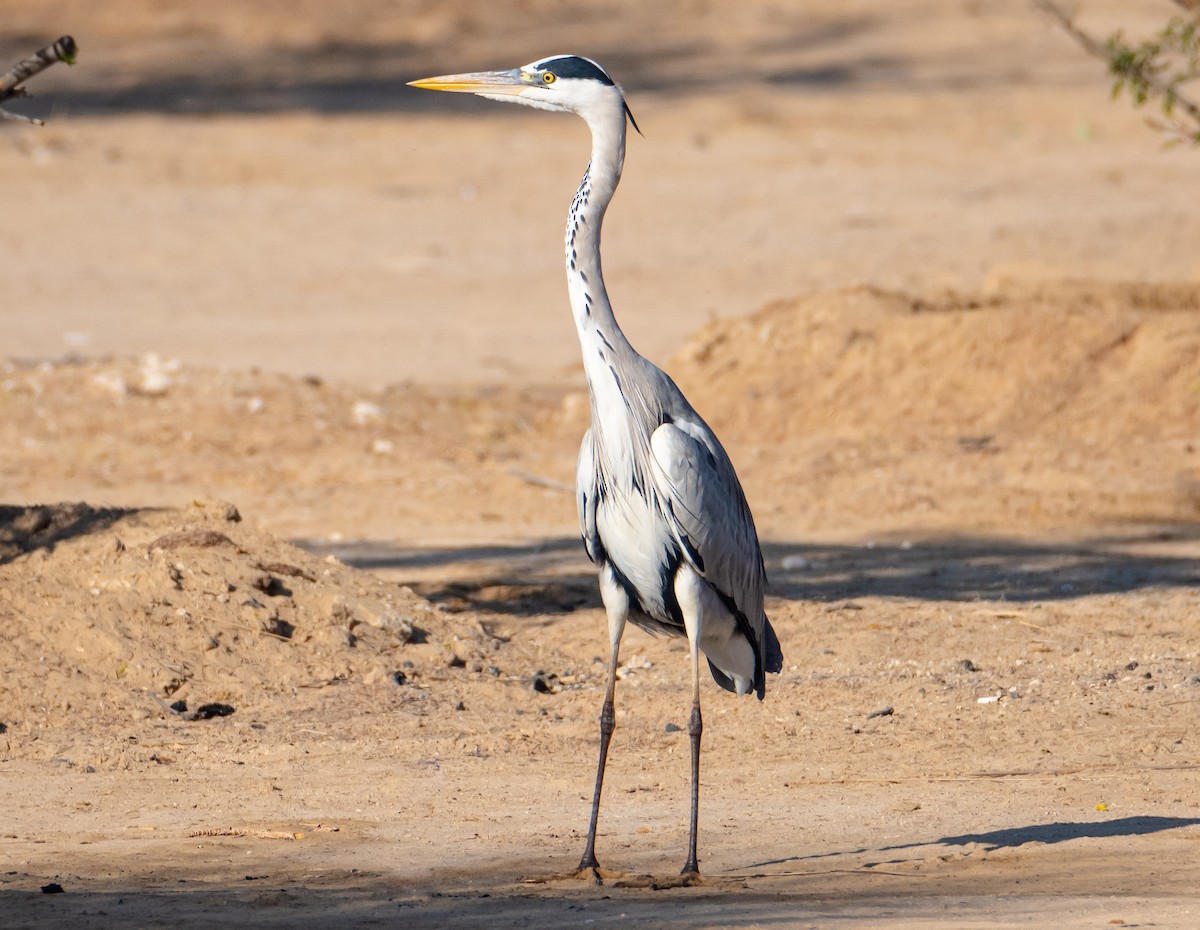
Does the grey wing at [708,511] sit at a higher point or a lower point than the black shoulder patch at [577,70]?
lower

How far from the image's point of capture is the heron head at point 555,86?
6273 mm

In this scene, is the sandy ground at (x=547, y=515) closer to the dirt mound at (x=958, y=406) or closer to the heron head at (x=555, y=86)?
the dirt mound at (x=958, y=406)

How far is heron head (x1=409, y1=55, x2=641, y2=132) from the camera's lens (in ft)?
20.6

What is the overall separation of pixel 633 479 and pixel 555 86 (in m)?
1.41

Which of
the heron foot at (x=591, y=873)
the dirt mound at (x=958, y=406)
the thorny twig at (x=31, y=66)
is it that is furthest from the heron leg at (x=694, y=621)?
the dirt mound at (x=958, y=406)

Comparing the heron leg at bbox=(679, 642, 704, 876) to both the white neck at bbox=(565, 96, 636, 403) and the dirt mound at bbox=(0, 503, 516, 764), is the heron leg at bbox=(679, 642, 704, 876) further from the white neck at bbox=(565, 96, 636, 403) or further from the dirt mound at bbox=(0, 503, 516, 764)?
the dirt mound at bbox=(0, 503, 516, 764)

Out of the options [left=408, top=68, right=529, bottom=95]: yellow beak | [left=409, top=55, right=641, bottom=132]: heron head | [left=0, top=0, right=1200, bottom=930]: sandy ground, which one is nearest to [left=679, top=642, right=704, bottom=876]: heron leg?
[left=0, top=0, right=1200, bottom=930]: sandy ground

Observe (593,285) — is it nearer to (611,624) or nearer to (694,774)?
(611,624)

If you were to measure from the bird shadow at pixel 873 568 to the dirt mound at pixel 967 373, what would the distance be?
2.01 meters

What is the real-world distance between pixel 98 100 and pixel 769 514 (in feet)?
64.0

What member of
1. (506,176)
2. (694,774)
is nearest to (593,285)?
(694,774)

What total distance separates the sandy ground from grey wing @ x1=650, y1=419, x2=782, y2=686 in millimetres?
875

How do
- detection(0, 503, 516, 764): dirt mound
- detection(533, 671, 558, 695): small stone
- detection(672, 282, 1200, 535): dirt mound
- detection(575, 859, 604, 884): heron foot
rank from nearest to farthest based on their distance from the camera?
1. detection(575, 859, 604, 884): heron foot
2. detection(0, 503, 516, 764): dirt mound
3. detection(533, 671, 558, 695): small stone
4. detection(672, 282, 1200, 535): dirt mound

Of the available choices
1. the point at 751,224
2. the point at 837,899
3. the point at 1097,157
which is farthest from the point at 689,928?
the point at 1097,157
